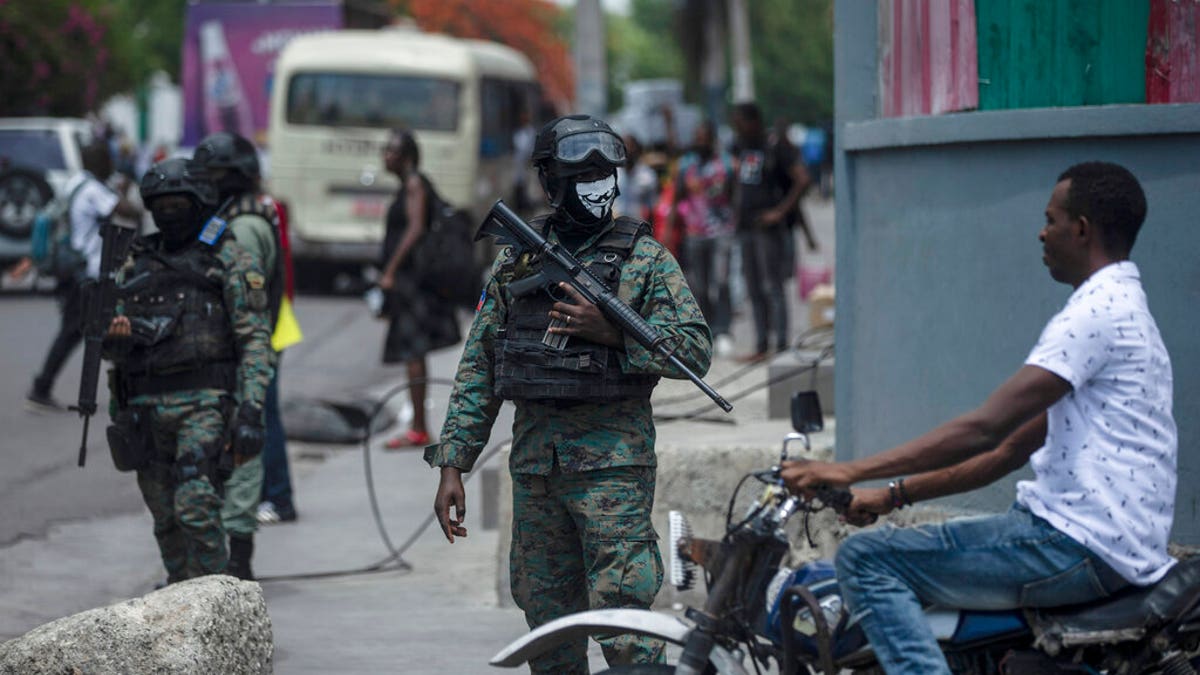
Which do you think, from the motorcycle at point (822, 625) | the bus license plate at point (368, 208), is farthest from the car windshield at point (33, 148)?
the motorcycle at point (822, 625)

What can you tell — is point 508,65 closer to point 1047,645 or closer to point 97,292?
point 97,292

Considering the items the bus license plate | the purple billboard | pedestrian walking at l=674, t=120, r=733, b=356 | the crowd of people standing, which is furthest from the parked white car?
pedestrian walking at l=674, t=120, r=733, b=356

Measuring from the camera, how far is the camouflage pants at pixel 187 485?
20.1 ft

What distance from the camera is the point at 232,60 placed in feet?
84.0

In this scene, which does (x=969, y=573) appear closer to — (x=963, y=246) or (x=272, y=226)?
(x=963, y=246)

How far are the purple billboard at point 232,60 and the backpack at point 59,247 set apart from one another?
12.8m

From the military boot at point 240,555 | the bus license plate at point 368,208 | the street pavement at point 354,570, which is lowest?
the street pavement at point 354,570

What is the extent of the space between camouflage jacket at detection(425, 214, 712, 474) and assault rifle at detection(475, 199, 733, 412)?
0.07 meters

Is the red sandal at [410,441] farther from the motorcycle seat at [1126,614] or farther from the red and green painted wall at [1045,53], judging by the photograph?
the motorcycle seat at [1126,614]

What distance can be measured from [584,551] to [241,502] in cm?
289

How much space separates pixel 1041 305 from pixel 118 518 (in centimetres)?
525

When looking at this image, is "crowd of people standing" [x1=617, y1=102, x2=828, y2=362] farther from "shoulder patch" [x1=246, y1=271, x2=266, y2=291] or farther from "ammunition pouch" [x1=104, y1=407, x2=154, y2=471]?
"ammunition pouch" [x1=104, y1=407, x2=154, y2=471]

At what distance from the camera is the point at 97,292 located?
6.14m

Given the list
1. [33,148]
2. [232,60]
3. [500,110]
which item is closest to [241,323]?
[33,148]
